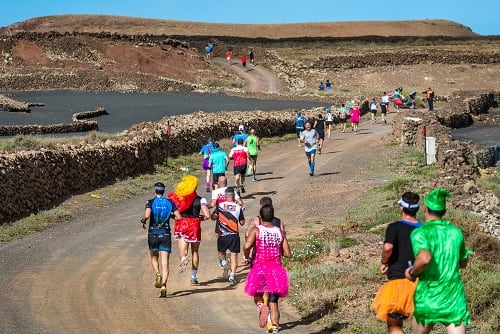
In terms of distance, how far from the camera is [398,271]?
854cm

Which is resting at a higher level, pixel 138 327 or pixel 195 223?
pixel 195 223

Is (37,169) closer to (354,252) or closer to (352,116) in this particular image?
(354,252)

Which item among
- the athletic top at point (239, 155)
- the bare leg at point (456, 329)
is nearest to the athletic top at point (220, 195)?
the bare leg at point (456, 329)

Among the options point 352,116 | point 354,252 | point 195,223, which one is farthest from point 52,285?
point 352,116

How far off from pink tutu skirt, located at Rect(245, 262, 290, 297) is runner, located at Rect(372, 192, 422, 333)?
1996mm

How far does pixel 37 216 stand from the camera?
21.2 metres

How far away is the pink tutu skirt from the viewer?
10.4 metres

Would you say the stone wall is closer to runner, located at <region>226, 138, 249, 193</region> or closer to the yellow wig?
runner, located at <region>226, 138, 249, 193</region>

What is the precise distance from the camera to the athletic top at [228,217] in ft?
46.0

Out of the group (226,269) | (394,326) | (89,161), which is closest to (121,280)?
(226,269)

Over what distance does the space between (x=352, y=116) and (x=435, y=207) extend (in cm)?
3748

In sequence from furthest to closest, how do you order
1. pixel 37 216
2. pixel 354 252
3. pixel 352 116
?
pixel 352 116, pixel 37 216, pixel 354 252

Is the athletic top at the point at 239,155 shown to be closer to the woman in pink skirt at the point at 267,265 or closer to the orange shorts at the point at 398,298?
the woman in pink skirt at the point at 267,265

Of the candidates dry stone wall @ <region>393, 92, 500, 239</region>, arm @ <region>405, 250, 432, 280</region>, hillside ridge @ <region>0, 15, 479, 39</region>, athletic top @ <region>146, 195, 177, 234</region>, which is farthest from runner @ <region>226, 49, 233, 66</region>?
arm @ <region>405, 250, 432, 280</region>
